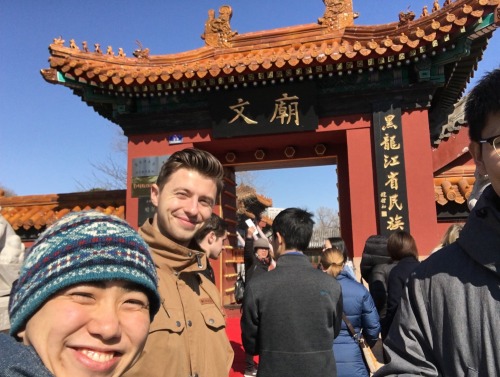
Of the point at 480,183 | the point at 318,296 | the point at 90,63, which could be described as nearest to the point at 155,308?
the point at 318,296

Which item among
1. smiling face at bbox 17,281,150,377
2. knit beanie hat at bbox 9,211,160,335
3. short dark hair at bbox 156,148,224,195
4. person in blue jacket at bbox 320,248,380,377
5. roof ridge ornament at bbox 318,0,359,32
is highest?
roof ridge ornament at bbox 318,0,359,32

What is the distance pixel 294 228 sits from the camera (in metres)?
2.56

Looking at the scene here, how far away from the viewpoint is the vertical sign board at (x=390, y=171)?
5.96 metres

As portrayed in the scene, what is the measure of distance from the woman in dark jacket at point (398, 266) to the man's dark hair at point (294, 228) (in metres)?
1.01

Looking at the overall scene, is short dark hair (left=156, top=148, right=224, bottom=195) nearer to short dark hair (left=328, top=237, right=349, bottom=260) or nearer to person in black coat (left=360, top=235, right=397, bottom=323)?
short dark hair (left=328, top=237, right=349, bottom=260)

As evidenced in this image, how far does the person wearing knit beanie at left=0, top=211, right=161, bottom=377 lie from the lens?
846 millimetres

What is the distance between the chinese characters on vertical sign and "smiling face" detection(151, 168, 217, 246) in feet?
16.5

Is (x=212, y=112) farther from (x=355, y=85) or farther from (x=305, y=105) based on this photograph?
(x=355, y=85)

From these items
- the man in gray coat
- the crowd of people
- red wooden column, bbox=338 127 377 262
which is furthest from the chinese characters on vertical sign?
the crowd of people

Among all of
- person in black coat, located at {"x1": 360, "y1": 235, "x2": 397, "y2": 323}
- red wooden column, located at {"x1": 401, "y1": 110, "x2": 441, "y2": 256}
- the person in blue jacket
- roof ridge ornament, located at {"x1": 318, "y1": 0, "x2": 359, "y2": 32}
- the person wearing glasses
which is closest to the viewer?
the person wearing glasses

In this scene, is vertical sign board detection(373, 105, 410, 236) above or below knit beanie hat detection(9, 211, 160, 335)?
above

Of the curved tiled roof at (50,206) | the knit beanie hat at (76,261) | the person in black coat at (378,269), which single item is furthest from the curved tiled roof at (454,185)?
the knit beanie hat at (76,261)

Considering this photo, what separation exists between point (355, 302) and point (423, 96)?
14.8 feet

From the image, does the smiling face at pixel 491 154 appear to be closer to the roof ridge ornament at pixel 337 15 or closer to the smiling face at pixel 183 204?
the smiling face at pixel 183 204
